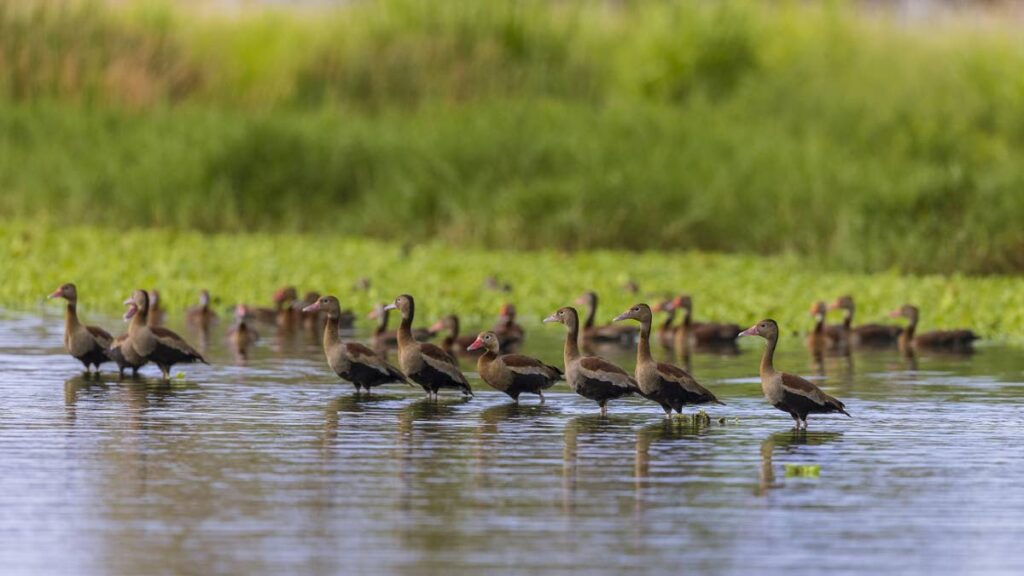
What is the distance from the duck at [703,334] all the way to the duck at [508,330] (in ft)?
5.32

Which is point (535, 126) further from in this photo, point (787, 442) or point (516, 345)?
point (787, 442)

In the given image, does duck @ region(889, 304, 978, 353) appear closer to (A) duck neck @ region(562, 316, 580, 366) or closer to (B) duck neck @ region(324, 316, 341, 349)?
(A) duck neck @ region(562, 316, 580, 366)

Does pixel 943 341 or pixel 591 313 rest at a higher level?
pixel 591 313

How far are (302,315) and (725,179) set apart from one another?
8.88 meters

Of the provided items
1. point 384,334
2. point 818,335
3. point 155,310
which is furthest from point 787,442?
point 155,310

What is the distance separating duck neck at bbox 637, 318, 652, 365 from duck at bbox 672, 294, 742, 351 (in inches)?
207

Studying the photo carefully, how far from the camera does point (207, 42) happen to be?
3647 centimetres

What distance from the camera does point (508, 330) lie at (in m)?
20.4

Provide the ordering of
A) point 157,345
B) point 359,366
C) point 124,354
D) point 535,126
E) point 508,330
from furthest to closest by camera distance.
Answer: point 535,126 < point 508,330 < point 124,354 < point 157,345 < point 359,366

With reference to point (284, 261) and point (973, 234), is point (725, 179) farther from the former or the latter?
point (284, 261)

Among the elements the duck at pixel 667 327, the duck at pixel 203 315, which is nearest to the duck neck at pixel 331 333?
the duck at pixel 203 315

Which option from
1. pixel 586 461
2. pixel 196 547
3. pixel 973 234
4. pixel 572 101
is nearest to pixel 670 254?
pixel 973 234

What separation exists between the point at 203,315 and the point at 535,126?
37.6 feet

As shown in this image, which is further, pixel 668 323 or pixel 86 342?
pixel 668 323
